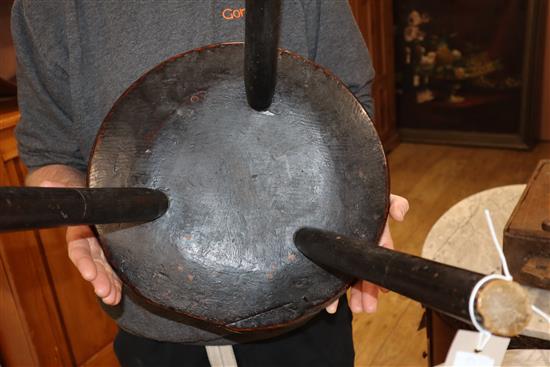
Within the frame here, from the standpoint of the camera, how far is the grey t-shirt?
2.11 ft

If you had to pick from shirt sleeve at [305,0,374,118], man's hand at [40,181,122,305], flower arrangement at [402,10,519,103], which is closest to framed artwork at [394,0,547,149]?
flower arrangement at [402,10,519,103]

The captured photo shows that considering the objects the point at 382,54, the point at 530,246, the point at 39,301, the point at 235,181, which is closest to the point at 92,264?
the point at 235,181

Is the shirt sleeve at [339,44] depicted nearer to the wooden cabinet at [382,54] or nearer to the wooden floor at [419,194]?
the wooden floor at [419,194]

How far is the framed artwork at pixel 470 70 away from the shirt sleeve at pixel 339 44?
88.4 inches

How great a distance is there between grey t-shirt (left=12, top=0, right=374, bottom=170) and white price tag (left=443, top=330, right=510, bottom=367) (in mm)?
356

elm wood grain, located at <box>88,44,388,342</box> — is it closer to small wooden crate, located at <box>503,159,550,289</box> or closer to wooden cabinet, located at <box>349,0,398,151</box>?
small wooden crate, located at <box>503,159,550,289</box>

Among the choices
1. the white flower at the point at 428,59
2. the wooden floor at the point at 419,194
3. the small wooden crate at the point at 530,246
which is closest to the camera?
the small wooden crate at the point at 530,246

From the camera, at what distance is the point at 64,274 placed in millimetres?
1408

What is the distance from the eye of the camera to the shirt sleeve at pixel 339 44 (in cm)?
69

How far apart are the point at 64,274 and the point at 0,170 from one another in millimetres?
314

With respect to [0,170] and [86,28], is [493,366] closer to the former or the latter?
[86,28]

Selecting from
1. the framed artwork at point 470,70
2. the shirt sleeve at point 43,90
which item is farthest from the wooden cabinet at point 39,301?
the framed artwork at point 470,70

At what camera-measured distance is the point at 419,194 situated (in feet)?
8.21

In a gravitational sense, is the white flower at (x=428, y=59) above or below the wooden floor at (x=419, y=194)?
above
